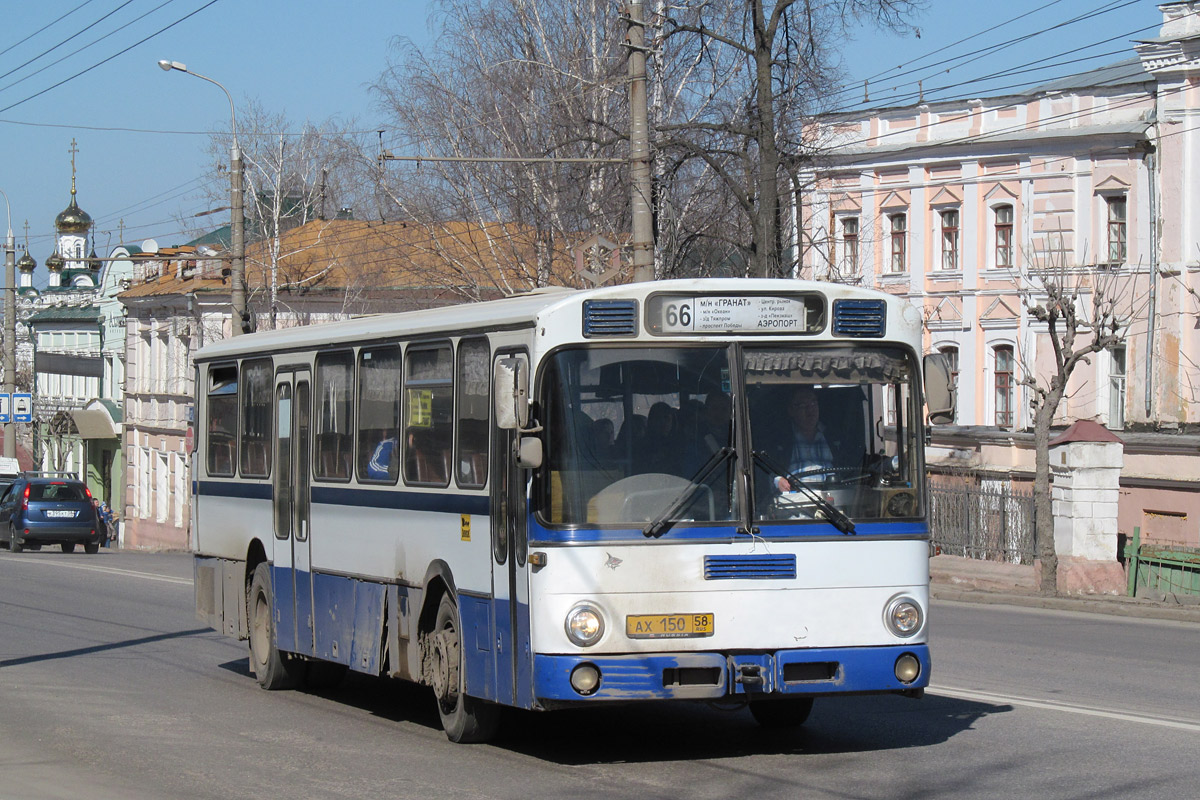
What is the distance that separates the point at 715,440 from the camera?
8.91 metres

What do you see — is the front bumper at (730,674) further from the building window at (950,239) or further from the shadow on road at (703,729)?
the building window at (950,239)

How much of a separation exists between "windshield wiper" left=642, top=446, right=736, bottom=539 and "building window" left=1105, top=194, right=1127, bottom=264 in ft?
128

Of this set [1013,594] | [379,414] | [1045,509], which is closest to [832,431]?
[379,414]

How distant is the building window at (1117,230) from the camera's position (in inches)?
1789

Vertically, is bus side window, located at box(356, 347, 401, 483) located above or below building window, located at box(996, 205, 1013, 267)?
below

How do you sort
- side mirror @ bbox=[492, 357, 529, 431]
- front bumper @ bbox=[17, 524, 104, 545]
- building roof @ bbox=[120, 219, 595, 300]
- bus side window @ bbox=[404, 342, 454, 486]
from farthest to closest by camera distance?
1. front bumper @ bbox=[17, 524, 104, 545]
2. building roof @ bbox=[120, 219, 595, 300]
3. bus side window @ bbox=[404, 342, 454, 486]
4. side mirror @ bbox=[492, 357, 529, 431]

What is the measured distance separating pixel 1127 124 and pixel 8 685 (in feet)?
122

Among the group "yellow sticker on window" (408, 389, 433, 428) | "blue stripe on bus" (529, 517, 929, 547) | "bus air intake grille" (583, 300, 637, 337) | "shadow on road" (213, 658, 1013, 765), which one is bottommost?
"shadow on road" (213, 658, 1013, 765)

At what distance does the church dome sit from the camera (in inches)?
4316

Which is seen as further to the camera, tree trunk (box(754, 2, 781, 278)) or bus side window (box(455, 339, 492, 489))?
tree trunk (box(754, 2, 781, 278))

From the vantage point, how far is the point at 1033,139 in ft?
150

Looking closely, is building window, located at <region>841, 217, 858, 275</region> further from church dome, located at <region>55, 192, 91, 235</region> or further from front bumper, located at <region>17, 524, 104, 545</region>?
church dome, located at <region>55, 192, 91, 235</region>

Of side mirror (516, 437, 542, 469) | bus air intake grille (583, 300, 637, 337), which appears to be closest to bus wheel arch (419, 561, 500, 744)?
side mirror (516, 437, 542, 469)

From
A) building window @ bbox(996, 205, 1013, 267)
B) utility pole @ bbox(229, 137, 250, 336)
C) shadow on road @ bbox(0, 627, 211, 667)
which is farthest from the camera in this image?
building window @ bbox(996, 205, 1013, 267)
